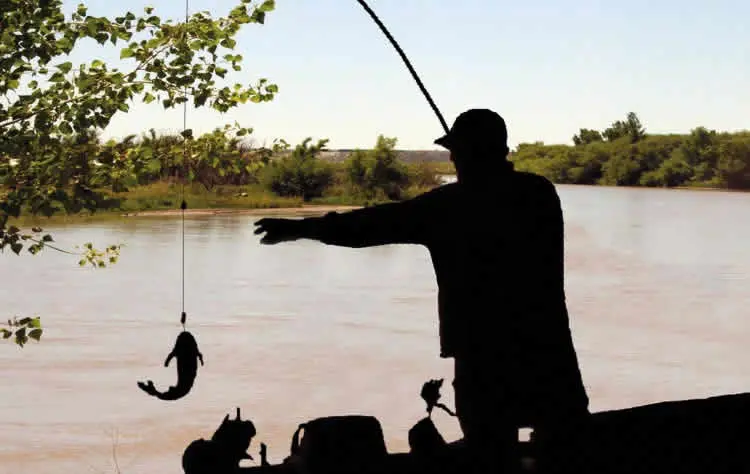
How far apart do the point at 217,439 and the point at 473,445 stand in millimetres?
838

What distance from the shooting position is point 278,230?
2900 mm

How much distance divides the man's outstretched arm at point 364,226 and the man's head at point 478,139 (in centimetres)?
20

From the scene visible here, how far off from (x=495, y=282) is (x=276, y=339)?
64.7ft

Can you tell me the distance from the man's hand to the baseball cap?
632mm

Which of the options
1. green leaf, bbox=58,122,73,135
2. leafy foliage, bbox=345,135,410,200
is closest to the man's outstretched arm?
green leaf, bbox=58,122,73,135

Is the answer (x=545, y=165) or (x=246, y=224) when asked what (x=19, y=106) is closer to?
(x=246, y=224)

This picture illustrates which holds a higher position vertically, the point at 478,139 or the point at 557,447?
the point at 478,139

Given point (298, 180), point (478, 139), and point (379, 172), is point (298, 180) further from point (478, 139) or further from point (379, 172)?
point (478, 139)

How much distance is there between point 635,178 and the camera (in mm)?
112500

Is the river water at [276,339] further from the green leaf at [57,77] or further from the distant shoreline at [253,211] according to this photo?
the green leaf at [57,77]

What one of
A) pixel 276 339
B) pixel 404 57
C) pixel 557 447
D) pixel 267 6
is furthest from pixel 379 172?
pixel 557 447

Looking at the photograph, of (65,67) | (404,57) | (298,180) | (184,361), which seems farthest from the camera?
(298,180)

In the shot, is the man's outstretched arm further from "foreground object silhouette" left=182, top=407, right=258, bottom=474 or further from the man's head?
"foreground object silhouette" left=182, top=407, right=258, bottom=474

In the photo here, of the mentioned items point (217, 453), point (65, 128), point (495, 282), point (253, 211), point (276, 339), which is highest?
point (65, 128)
